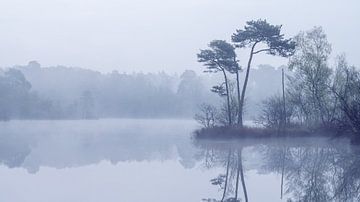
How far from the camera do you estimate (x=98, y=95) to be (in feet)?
362

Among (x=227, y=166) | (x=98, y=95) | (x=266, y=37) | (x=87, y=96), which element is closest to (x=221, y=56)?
(x=266, y=37)

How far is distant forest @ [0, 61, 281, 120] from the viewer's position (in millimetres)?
85562

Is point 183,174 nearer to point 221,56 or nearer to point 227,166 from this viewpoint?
point 227,166

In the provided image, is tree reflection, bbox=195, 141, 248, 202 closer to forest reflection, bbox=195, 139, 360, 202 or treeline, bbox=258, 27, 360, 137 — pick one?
forest reflection, bbox=195, 139, 360, 202

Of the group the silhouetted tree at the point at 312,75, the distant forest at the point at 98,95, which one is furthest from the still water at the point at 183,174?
the distant forest at the point at 98,95

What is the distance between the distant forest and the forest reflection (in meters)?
44.6

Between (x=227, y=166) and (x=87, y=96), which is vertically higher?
(x=87, y=96)

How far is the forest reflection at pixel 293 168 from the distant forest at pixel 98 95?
146ft

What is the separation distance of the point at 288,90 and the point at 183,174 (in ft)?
77.0

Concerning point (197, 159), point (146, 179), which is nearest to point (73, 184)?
point (146, 179)

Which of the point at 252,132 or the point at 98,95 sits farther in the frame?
the point at 98,95

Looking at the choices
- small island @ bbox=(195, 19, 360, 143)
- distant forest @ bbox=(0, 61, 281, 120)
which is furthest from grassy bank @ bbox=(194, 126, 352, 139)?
distant forest @ bbox=(0, 61, 281, 120)

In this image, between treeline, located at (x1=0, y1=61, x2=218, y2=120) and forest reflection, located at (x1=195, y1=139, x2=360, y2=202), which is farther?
treeline, located at (x1=0, y1=61, x2=218, y2=120)

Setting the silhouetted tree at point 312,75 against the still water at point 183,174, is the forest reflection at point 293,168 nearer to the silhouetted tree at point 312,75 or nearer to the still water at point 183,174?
the still water at point 183,174
